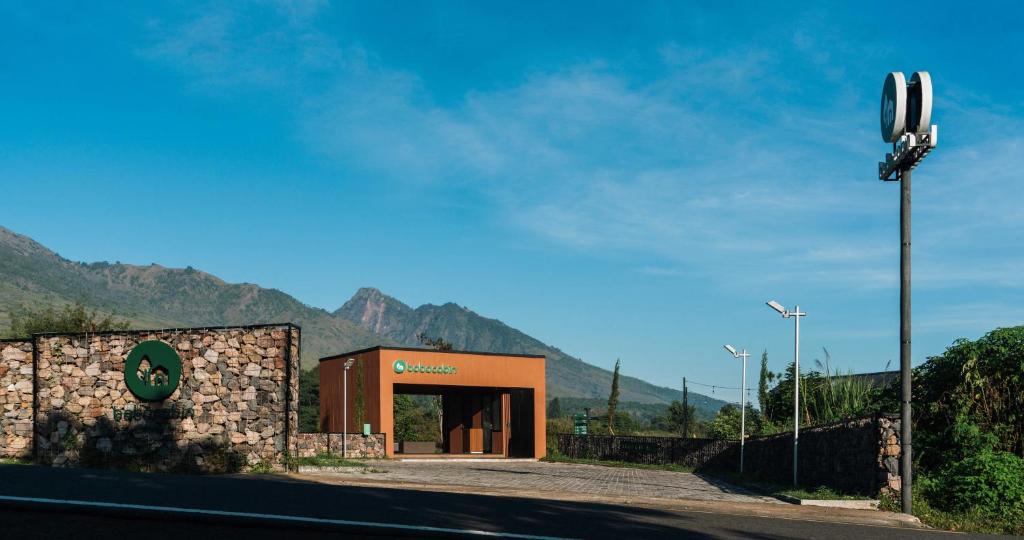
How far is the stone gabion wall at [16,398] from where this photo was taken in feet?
69.3

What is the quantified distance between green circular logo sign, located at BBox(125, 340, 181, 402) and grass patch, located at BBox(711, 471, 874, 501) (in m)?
14.1

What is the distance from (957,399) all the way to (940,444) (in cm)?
108

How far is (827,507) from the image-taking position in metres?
17.1

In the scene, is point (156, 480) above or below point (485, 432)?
above

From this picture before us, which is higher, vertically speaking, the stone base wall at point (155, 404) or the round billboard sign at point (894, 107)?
the round billboard sign at point (894, 107)

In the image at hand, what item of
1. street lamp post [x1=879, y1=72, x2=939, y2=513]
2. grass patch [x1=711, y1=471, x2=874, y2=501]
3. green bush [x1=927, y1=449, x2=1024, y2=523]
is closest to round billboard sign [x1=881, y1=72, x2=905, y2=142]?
street lamp post [x1=879, y1=72, x2=939, y2=513]

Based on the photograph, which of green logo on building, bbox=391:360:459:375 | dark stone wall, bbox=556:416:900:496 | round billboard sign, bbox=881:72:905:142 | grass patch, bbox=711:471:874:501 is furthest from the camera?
green logo on building, bbox=391:360:459:375

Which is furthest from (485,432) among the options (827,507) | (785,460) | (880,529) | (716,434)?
(880,529)

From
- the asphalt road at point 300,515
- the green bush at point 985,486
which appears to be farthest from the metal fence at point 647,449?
the asphalt road at point 300,515

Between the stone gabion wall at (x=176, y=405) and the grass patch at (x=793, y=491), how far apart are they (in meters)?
11.7

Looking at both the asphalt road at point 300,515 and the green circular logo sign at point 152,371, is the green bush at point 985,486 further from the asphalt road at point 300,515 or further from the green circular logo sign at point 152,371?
the green circular logo sign at point 152,371

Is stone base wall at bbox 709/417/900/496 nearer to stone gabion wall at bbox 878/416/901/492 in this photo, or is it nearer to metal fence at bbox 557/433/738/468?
stone gabion wall at bbox 878/416/901/492

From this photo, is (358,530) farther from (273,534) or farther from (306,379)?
(306,379)

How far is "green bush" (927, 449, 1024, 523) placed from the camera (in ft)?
54.3
